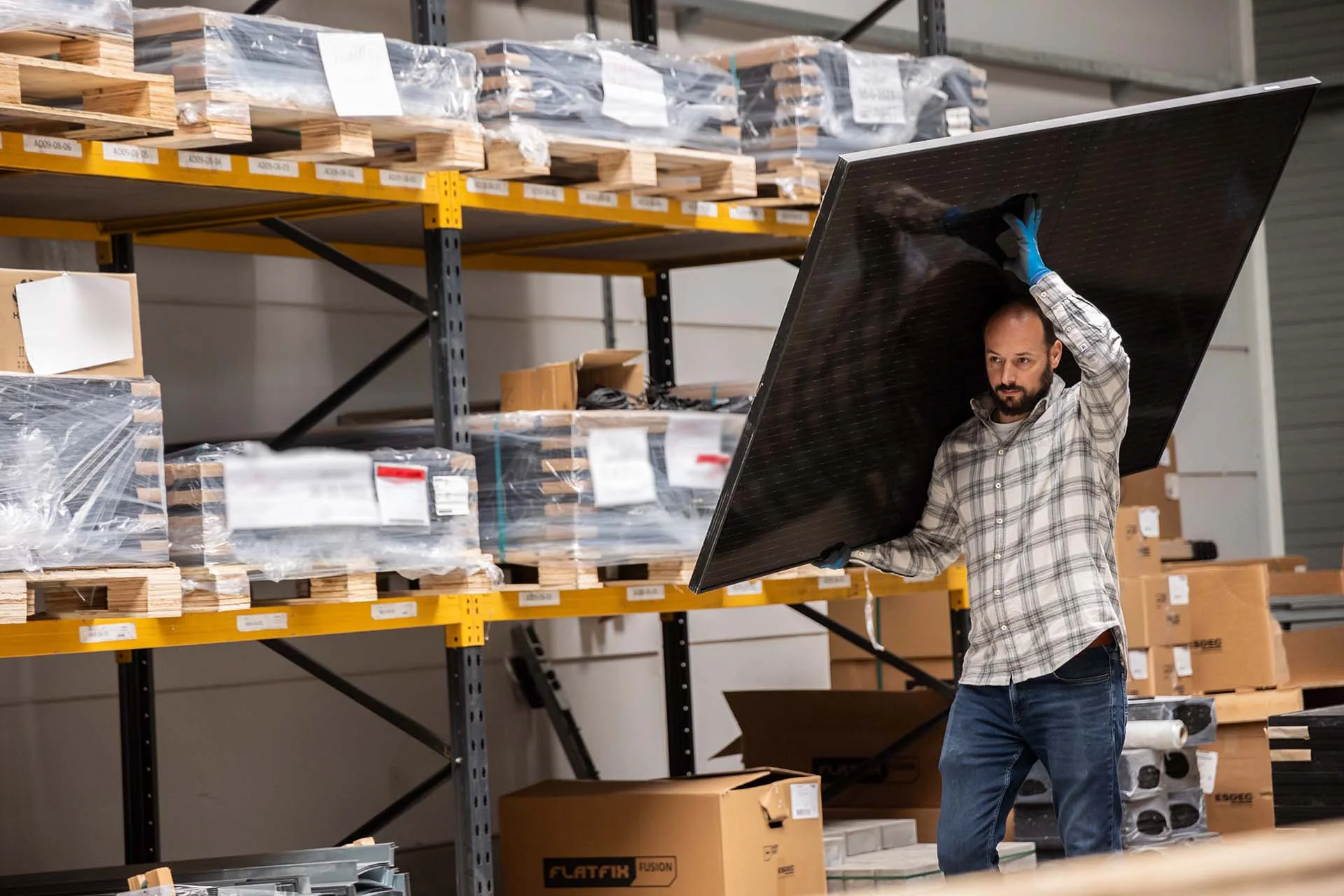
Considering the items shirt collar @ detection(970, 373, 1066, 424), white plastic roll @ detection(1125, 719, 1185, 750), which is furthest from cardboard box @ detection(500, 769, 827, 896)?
shirt collar @ detection(970, 373, 1066, 424)

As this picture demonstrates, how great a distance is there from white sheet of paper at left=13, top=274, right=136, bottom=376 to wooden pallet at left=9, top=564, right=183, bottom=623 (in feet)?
1.82

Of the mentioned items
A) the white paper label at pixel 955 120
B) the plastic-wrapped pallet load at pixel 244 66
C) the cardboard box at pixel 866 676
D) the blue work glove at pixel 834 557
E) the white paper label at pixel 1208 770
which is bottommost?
the white paper label at pixel 1208 770

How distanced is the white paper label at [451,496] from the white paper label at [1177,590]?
4378 mm

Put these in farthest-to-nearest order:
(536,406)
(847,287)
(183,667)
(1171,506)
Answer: (1171,506), (183,667), (536,406), (847,287)

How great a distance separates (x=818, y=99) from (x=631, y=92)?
85cm

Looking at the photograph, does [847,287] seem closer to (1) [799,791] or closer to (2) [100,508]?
(2) [100,508]

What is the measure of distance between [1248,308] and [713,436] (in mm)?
7820

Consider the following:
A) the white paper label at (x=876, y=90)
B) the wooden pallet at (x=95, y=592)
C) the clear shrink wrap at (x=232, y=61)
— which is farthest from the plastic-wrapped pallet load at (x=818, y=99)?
the wooden pallet at (x=95, y=592)

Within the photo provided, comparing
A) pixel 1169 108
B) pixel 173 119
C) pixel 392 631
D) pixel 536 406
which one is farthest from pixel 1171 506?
pixel 173 119

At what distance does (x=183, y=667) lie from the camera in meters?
7.52

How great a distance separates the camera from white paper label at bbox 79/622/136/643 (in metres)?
4.93

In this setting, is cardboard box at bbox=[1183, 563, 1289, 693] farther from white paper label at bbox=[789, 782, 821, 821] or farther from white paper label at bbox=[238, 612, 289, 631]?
white paper label at bbox=[238, 612, 289, 631]

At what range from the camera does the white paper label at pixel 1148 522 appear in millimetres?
9234

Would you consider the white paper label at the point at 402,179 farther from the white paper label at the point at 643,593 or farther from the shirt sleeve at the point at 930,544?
the shirt sleeve at the point at 930,544
